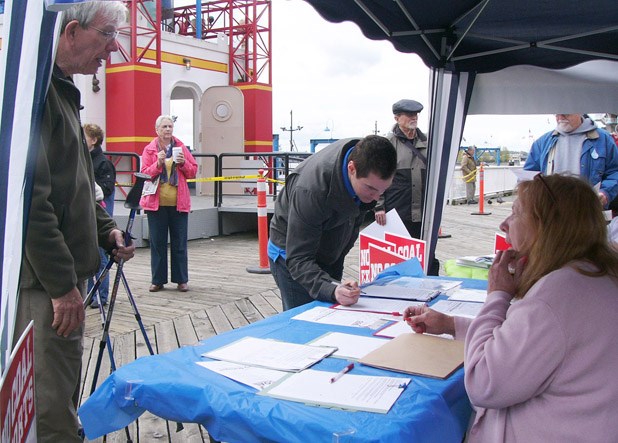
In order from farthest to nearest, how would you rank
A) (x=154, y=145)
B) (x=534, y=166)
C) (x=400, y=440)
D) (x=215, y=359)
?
(x=154, y=145), (x=534, y=166), (x=215, y=359), (x=400, y=440)

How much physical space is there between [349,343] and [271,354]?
0.97 feet

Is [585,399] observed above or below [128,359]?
above

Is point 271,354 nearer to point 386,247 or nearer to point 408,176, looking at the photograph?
point 386,247

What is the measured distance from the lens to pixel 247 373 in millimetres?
1856

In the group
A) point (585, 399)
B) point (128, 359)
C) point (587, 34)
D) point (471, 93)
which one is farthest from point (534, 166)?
point (585, 399)

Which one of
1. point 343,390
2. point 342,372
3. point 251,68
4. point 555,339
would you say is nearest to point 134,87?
point 251,68

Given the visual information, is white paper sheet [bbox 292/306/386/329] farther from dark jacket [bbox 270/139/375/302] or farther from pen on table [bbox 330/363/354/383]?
pen on table [bbox 330/363/354/383]

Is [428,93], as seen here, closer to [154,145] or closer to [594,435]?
[154,145]

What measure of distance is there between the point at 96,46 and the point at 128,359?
109 inches

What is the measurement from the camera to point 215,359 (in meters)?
2.00

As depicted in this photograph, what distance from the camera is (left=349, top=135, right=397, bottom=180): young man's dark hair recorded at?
2.71 m

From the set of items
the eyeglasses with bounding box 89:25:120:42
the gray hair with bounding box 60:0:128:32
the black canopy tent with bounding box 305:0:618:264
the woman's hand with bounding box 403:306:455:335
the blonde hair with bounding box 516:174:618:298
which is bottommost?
the woman's hand with bounding box 403:306:455:335

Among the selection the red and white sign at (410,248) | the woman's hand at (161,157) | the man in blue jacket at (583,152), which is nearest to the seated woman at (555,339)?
the red and white sign at (410,248)

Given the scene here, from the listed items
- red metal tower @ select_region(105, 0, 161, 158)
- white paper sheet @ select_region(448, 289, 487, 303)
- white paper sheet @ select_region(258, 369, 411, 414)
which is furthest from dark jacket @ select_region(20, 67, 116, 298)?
red metal tower @ select_region(105, 0, 161, 158)
